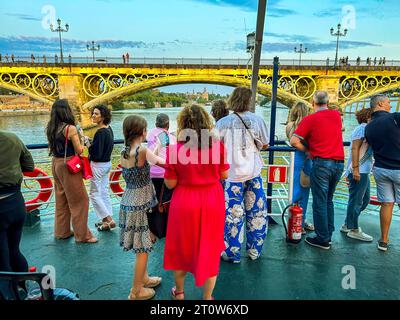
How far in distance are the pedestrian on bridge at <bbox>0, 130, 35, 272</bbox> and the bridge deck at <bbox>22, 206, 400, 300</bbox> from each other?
523mm

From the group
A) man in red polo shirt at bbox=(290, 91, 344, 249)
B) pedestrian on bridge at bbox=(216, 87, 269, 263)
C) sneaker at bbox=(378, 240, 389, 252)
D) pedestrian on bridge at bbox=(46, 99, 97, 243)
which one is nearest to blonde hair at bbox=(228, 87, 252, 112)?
pedestrian on bridge at bbox=(216, 87, 269, 263)

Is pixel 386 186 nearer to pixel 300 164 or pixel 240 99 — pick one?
pixel 300 164

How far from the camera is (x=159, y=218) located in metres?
2.09

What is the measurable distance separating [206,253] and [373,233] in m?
2.40

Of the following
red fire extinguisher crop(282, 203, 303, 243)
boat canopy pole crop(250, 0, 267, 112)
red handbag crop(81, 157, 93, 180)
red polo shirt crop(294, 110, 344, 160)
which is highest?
boat canopy pole crop(250, 0, 267, 112)

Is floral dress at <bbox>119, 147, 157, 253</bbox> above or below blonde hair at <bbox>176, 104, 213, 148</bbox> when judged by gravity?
below

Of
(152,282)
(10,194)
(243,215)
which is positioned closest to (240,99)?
(243,215)

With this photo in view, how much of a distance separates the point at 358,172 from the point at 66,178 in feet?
9.32

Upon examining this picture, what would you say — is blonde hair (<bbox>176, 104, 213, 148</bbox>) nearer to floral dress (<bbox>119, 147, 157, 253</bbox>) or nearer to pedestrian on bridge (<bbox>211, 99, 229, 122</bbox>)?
floral dress (<bbox>119, 147, 157, 253</bbox>)

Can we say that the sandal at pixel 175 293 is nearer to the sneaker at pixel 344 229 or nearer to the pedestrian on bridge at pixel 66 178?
the pedestrian on bridge at pixel 66 178

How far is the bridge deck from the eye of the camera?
2.27 m

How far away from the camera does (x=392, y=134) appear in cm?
261

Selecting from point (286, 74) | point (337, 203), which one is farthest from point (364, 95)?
point (337, 203)
